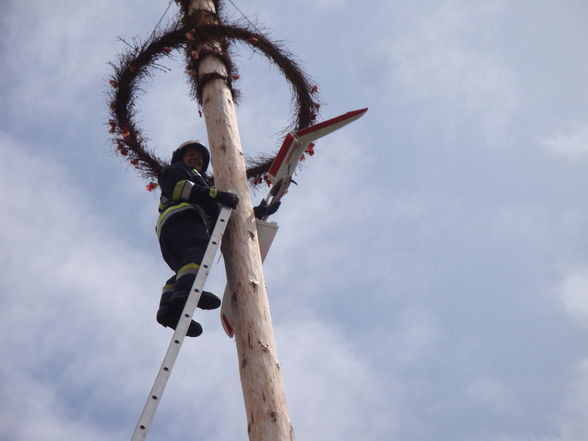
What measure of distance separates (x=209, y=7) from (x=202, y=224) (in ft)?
9.60

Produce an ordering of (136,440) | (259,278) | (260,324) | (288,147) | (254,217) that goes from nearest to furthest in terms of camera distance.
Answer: (136,440) < (260,324) < (259,278) < (254,217) < (288,147)

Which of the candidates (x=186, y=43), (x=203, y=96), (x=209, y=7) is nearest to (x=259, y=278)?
(x=203, y=96)

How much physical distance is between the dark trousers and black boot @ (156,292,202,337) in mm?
95

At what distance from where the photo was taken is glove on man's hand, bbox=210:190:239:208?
423 cm

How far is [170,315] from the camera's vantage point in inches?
166

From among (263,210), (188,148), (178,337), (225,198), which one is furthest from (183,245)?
(188,148)

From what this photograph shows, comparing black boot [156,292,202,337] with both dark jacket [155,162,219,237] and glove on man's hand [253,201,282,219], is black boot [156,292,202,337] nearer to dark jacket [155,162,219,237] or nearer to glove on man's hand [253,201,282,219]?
dark jacket [155,162,219,237]

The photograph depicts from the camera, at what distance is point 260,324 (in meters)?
3.71

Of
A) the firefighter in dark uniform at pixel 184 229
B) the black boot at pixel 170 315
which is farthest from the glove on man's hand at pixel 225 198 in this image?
the black boot at pixel 170 315

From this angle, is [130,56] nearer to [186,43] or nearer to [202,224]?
[186,43]

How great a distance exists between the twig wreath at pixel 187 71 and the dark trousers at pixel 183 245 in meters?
1.72

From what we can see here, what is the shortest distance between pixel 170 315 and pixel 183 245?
49cm

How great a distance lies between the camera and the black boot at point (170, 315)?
163 inches

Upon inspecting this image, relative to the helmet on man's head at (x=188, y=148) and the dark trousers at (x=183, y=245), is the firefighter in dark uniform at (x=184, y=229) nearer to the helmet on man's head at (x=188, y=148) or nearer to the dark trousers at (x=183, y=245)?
the dark trousers at (x=183, y=245)
